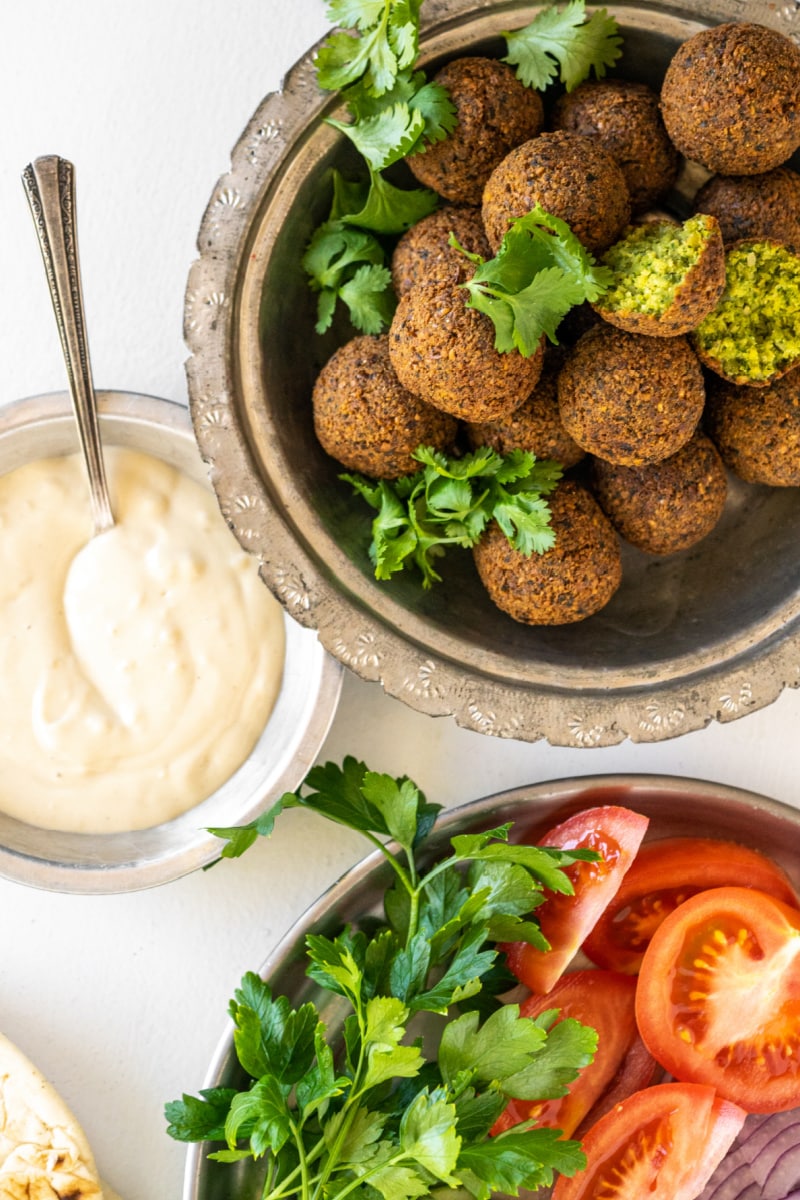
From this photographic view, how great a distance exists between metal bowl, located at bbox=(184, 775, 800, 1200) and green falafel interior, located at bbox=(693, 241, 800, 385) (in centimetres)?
71

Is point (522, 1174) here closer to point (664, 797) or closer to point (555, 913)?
point (555, 913)

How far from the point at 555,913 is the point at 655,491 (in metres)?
0.70

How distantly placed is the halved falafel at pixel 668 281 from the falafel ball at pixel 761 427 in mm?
217

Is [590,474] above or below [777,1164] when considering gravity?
above

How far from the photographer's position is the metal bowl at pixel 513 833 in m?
1.81

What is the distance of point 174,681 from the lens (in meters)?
1.84

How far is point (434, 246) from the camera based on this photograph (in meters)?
1.58

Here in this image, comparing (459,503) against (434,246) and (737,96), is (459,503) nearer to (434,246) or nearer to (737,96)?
(434,246)

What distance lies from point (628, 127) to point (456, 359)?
457 millimetres

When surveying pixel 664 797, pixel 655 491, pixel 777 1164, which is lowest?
pixel 777 1164

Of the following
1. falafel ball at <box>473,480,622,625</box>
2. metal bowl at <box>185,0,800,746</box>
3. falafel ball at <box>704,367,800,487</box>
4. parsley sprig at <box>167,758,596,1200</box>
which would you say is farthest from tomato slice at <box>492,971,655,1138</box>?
falafel ball at <box>704,367,800,487</box>

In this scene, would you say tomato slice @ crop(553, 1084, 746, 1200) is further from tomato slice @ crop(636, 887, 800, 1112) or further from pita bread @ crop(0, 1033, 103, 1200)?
pita bread @ crop(0, 1033, 103, 1200)

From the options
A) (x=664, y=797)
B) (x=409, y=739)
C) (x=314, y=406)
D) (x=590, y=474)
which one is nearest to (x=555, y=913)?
(x=664, y=797)

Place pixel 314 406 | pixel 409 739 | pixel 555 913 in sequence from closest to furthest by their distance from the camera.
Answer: pixel 314 406 → pixel 555 913 → pixel 409 739
